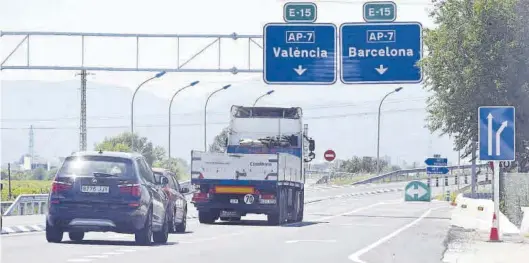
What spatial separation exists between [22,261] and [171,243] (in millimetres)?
6985

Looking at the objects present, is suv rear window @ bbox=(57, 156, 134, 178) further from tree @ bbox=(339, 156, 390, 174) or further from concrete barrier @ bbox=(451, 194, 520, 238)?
tree @ bbox=(339, 156, 390, 174)

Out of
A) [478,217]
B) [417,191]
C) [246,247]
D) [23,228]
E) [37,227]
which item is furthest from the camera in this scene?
[417,191]

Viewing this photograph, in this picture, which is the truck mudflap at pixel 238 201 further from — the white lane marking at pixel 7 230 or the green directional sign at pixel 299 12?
the white lane marking at pixel 7 230

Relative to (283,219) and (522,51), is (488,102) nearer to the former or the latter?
(522,51)

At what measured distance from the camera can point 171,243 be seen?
27.2m

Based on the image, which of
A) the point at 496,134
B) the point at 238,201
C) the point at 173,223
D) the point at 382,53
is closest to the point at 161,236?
the point at 173,223

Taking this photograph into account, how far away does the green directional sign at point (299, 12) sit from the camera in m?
43.4

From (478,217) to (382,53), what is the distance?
787 cm

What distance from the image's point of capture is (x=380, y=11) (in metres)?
43.0

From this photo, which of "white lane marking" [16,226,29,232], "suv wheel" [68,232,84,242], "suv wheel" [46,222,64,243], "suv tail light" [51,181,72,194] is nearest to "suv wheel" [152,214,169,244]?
"suv wheel" [68,232,84,242]

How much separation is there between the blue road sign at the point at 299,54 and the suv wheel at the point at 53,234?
19359 millimetres

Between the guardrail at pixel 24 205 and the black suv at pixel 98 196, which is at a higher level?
the black suv at pixel 98 196

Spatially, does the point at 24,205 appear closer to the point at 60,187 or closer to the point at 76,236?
the point at 76,236

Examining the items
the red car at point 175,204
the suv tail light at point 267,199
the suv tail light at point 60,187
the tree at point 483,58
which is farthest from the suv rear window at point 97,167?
the tree at point 483,58
